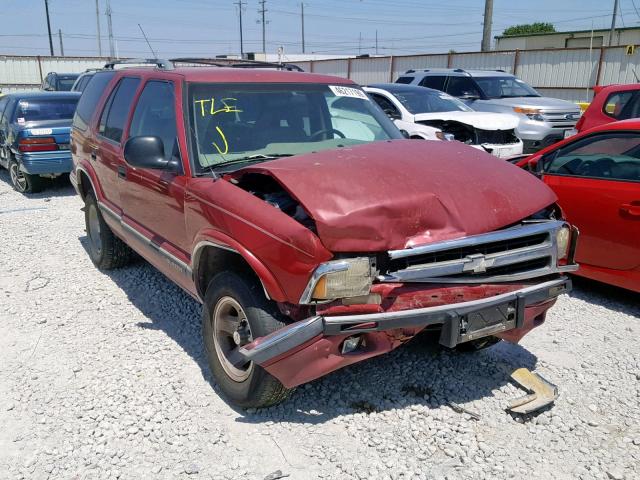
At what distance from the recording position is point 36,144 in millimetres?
9664

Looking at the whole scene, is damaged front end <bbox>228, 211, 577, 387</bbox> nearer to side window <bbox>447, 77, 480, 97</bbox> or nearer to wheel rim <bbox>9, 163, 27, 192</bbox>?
wheel rim <bbox>9, 163, 27, 192</bbox>

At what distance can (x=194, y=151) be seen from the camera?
385 centimetres

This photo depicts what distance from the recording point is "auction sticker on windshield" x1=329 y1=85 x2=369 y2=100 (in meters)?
4.68

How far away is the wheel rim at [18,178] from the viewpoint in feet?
34.1

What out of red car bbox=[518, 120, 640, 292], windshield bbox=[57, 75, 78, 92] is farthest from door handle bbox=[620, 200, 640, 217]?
windshield bbox=[57, 75, 78, 92]

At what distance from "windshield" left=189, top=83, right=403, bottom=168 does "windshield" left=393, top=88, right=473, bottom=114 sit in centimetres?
606

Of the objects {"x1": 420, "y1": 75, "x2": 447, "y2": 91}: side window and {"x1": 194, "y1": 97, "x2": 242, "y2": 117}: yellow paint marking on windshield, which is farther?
{"x1": 420, "y1": 75, "x2": 447, "y2": 91}: side window

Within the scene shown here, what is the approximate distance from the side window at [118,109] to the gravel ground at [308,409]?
1577 millimetres

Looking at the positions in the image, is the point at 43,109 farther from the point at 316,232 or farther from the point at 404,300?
the point at 404,300

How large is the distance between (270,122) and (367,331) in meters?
1.89

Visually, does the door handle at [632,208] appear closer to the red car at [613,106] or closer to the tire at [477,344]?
the tire at [477,344]

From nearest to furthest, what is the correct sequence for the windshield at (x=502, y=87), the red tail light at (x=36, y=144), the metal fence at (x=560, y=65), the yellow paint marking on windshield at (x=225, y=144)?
the yellow paint marking on windshield at (x=225, y=144)
the red tail light at (x=36, y=144)
the windshield at (x=502, y=87)
the metal fence at (x=560, y=65)

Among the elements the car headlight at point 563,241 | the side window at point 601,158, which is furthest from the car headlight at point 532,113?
the car headlight at point 563,241

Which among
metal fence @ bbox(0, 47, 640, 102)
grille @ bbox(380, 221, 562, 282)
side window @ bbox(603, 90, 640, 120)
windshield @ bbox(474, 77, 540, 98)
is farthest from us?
metal fence @ bbox(0, 47, 640, 102)
